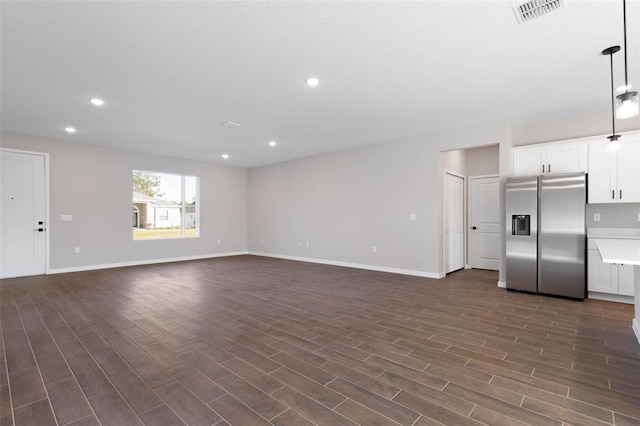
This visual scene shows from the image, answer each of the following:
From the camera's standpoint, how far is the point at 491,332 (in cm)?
301

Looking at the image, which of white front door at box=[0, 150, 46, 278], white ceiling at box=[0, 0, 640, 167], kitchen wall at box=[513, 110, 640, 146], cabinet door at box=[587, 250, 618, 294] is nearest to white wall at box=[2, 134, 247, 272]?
white front door at box=[0, 150, 46, 278]

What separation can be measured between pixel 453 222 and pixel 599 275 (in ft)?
8.22

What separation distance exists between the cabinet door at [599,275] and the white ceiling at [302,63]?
220cm

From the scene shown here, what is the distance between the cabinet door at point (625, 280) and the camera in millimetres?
3971

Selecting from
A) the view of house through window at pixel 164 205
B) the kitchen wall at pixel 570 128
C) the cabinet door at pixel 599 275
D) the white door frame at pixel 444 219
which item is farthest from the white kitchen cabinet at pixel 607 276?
the view of house through window at pixel 164 205

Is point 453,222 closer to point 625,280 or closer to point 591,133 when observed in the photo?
point 591,133

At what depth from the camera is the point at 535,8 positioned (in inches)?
90.2

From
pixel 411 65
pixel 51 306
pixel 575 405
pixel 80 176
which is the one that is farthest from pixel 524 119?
pixel 80 176

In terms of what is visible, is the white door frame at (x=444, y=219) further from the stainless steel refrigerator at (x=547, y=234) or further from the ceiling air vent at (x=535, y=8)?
the ceiling air vent at (x=535, y=8)

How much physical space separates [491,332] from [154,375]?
3083mm

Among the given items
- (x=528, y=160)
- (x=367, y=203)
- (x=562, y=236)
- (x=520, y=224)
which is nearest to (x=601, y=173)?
(x=528, y=160)

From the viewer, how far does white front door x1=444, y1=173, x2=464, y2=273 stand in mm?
6002

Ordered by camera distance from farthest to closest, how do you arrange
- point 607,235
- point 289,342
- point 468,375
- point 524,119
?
point 524,119 < point 607,235 < point 289,342 < point 468,375

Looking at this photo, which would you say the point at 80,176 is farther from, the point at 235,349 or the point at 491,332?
the point at 491,332
